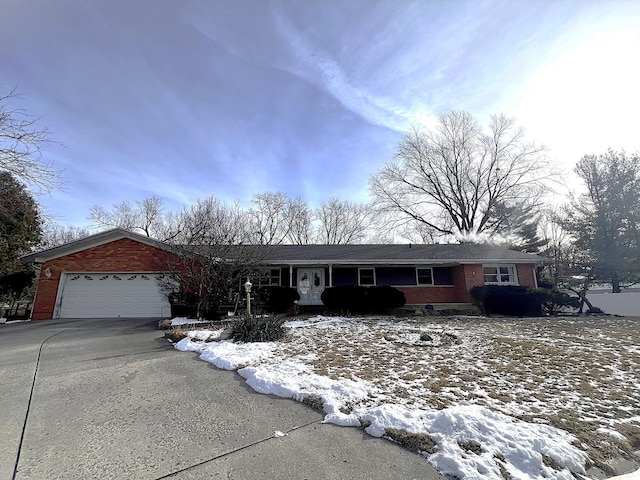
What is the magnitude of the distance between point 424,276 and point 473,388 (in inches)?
506

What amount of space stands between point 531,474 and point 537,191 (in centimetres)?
3024

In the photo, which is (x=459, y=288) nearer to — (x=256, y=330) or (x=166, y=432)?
(x=256, y=330)

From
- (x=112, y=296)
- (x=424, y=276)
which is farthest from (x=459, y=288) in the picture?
(x=112, y=296)

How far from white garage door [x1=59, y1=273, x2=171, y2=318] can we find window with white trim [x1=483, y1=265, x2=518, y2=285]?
1620 cm

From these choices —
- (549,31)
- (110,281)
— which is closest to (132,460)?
(549,31)

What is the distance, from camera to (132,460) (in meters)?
2.92

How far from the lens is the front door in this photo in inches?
650

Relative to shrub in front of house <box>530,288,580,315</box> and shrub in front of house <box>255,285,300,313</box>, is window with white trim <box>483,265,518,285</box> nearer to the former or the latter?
shrub in front of house <box>530,288,580,315</box>

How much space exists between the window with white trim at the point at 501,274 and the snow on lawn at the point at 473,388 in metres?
8.26

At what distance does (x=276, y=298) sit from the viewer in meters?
14.6

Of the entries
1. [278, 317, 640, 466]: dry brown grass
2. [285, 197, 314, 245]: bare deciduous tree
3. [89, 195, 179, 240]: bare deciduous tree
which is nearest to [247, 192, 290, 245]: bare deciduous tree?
[285, 197, 314, 245]: bare deciduous tree

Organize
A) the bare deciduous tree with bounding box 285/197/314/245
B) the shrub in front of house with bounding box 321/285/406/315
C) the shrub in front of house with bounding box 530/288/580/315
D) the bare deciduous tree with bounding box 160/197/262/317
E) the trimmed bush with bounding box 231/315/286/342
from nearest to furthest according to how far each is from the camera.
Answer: the trimmed bush with bounding box 231/315/286/342, the bare deciduous tree with bounding box 160/197/262/317, the shrub in front of house with bounding box 321/285/406/315, the shrub in front of house with bounding box 530/288/580/315, the bare deciduous tree with bounding box 285/197/314/245

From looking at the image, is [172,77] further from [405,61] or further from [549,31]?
[549,31]

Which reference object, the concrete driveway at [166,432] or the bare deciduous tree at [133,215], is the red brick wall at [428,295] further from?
the bare deciduous tree at [133,215]
